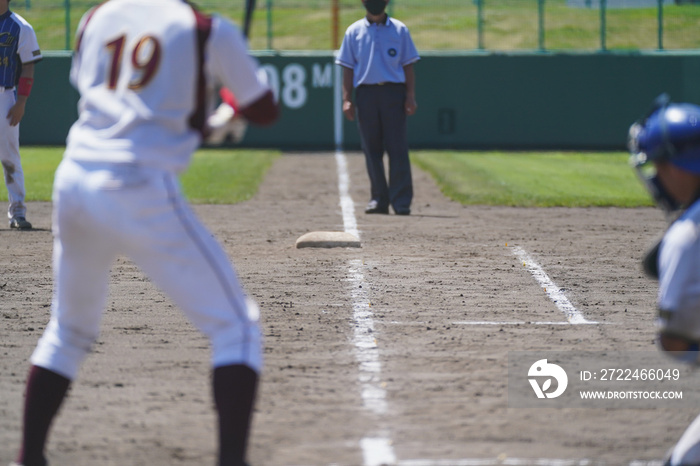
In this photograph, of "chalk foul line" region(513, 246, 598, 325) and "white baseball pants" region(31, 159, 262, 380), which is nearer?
"white baseball pants" region(31, 159, 262, 380)

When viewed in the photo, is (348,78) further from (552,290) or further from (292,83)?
(292,83)

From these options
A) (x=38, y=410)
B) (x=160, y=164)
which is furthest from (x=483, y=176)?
(x=160, y=164)

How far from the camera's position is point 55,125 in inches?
945

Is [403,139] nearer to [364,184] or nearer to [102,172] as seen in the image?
[364,184]

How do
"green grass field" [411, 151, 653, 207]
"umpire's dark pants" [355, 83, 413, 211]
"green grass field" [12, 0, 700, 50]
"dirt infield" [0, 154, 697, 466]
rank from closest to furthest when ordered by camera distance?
"dirt infield" [0, 154, 697, 466] → "umpire's dark pants" [355, 83, 413, 211] → "green grass field" [411, 151, 653, 207] → "green grass field" [12, 0, 700, 50]

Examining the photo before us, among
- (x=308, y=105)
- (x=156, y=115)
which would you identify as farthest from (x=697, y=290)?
(x=308, y=105)

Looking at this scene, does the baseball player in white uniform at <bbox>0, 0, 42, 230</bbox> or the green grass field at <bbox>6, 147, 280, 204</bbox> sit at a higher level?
the baseball player in white uniform at <bbox>0, 0, 42, 230</bbox>

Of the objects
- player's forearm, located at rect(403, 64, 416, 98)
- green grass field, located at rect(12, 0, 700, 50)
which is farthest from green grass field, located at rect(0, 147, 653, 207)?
green grass field, located at rect(12, 0, 700, 50)

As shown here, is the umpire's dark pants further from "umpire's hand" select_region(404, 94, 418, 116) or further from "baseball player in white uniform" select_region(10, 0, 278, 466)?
"baseball player in white uniform" select_region(10, 0, 278, 466)

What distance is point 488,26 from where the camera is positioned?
2594 cm

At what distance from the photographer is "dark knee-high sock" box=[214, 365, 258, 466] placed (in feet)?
11.6

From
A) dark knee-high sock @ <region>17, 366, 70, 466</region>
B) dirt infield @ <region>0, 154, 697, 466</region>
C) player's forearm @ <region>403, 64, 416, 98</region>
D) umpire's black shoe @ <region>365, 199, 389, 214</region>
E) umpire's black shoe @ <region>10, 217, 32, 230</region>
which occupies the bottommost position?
umpire's black shoe @ <region>365, 199, 389, 214</region>

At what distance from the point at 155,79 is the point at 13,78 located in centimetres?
773

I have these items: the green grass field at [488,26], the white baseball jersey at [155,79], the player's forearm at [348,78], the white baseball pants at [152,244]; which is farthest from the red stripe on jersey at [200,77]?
the green grass field at [488,26]
